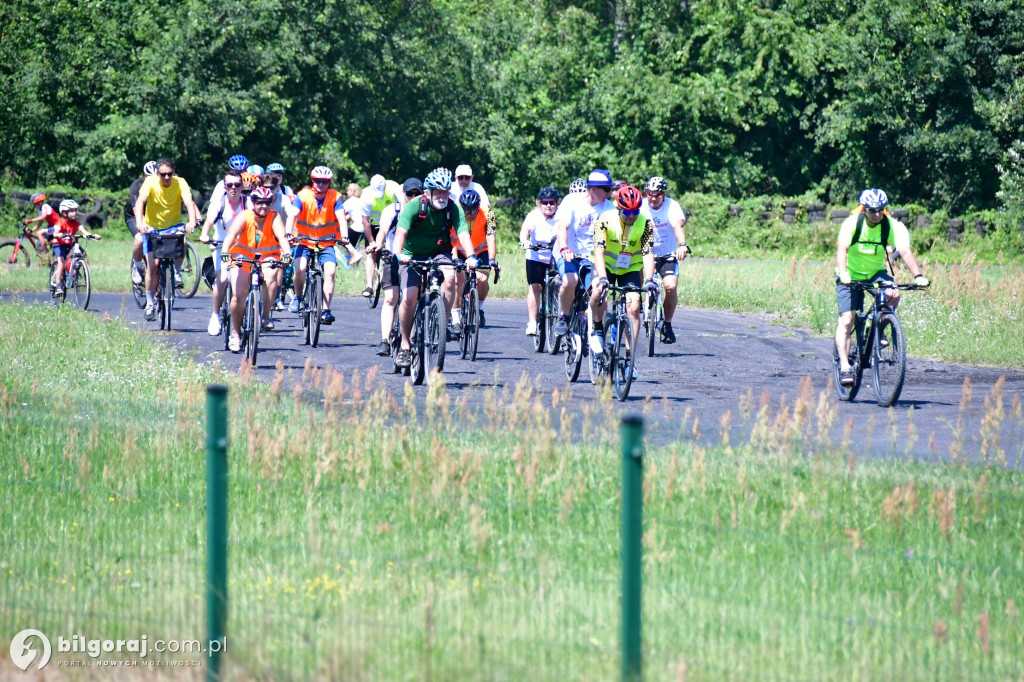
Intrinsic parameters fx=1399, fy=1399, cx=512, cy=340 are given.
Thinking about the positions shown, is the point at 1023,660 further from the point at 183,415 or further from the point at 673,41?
the point at 673,41

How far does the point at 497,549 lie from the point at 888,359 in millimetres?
6076

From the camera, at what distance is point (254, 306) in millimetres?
13703

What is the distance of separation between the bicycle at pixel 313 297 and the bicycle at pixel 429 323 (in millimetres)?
3487

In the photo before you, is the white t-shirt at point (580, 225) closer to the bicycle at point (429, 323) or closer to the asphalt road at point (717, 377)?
the asphalt road at point (717, 377)

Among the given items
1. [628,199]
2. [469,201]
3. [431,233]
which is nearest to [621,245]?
[628,199]

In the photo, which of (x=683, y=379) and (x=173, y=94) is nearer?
(x=683, y=379)

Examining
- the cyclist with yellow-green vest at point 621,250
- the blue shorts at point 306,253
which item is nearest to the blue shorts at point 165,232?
the blue shorts at point 306,253

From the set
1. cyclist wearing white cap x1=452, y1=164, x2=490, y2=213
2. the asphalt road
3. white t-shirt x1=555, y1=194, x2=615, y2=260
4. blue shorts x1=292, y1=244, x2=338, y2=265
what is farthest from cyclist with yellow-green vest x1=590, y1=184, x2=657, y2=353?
blue shorts x1=292, y1=244, x2=338, y2=265

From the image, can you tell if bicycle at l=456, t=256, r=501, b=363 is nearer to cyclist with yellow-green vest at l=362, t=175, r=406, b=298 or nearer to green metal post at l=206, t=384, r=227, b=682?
cyclist with yellow-green vest at l=362, t=175, r=406, b=298

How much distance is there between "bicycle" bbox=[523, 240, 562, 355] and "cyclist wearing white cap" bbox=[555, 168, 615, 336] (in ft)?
3.07

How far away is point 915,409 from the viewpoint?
454 inches

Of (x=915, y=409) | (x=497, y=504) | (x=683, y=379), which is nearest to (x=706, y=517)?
(x=497, y=504)

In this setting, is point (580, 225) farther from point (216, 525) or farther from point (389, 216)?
point (216, 525)

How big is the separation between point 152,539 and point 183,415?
215 cm
